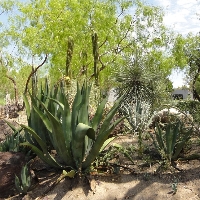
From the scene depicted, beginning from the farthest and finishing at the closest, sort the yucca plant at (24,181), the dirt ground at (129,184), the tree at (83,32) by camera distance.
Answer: the tree at (83,32), the yucca plant at (24,181), the dirt ground at (129,184)

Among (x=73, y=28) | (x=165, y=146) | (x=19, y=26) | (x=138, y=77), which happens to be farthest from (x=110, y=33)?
(x=165, y=146)

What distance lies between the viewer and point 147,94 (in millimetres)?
12766

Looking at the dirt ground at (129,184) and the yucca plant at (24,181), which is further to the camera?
the yucca plant at (24,181)

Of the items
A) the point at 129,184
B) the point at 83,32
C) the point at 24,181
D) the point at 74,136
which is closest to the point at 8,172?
the point at 24,181

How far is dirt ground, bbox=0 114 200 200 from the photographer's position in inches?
186

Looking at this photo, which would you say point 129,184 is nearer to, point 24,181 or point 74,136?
point 74,136

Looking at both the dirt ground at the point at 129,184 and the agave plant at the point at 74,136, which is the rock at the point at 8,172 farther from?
the agave plant at the point at 74,136

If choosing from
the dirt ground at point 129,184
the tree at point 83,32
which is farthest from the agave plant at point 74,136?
the tree at point 83,32

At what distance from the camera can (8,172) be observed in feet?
16.8

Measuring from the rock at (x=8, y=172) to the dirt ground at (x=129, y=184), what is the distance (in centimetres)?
19

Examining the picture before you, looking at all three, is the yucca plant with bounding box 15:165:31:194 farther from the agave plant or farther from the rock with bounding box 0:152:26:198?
the agave plant

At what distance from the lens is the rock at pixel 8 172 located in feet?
16.7

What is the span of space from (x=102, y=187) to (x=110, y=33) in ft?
71.0

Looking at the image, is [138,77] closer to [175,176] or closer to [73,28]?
[175,176]
